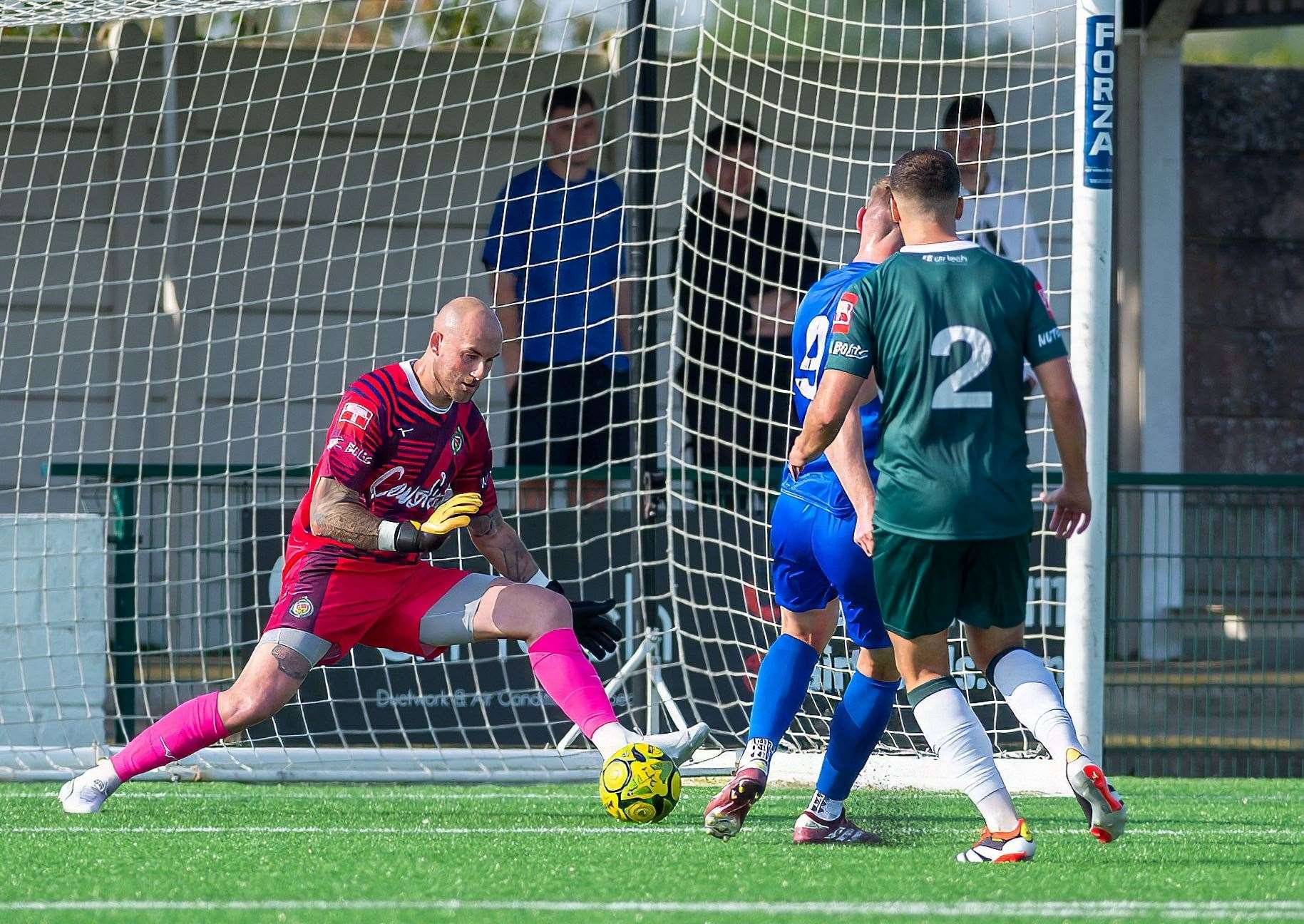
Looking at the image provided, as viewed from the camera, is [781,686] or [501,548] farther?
[501,548]

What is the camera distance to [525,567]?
5492 millimetres

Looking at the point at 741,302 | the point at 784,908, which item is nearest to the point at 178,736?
the point at 784,908

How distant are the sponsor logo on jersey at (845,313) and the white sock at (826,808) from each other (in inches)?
54.1

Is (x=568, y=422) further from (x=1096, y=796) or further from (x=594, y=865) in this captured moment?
(x=1096, y=796)

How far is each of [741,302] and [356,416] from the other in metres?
2.76

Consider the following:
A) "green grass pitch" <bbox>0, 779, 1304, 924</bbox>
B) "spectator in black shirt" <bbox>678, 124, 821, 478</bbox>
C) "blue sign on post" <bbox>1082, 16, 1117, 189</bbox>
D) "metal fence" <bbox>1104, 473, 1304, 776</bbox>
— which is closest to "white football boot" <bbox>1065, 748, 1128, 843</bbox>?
"green grass pitch" <bbox>0, 779, 1304, 924</bbox>

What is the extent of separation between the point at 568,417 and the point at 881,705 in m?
3.76

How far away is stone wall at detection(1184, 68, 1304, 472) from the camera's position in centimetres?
1130

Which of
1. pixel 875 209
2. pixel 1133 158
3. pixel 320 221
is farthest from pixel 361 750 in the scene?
pixel 1133 158

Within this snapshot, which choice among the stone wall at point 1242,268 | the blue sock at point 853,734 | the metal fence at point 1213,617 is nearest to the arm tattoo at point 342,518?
the blue sock at point 853,734

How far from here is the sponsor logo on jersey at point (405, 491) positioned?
5195 mm

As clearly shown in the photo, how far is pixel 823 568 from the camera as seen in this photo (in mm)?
4742

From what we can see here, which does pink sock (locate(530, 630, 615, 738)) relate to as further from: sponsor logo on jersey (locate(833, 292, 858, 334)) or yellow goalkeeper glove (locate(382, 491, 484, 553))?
sponsor logo on jersey (locate(833, 292, 858, 334))

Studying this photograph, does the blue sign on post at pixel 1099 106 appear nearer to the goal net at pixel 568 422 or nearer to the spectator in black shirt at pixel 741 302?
the goal net at pixel 568 422
